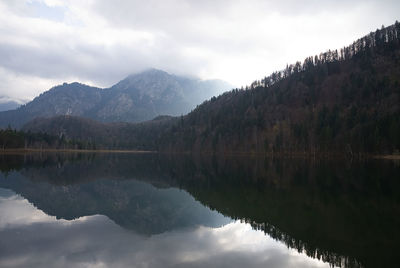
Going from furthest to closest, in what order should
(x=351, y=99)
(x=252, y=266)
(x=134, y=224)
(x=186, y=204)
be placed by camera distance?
1. (x=351, y=99)
2. (x=186, y=204)
3. (x=134, y=224)
4. (x=252, y=266)

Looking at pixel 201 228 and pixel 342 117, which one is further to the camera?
pixel 342 117

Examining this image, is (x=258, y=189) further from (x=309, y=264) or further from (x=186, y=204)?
(x=309, y=264)

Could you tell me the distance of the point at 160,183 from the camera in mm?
44406

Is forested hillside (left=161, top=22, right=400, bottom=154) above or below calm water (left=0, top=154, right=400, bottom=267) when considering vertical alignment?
above

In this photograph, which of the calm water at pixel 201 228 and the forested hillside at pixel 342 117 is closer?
the calm water at pixel 201 228

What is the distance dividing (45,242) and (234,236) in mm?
10815

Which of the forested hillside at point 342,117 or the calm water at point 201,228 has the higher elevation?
the forested hillside at point 342,117

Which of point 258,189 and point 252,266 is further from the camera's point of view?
point 258,189

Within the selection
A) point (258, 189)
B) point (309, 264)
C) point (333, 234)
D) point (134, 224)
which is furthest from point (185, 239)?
point (258, 189)

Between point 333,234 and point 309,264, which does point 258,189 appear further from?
point 309,264

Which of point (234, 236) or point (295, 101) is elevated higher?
point (295, 101)

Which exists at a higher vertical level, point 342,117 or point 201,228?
point 342,117

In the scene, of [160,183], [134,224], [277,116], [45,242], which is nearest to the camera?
[45,242]

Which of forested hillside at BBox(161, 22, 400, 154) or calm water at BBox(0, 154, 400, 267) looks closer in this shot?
calm water at BBox(0, 154, 400, 267)
